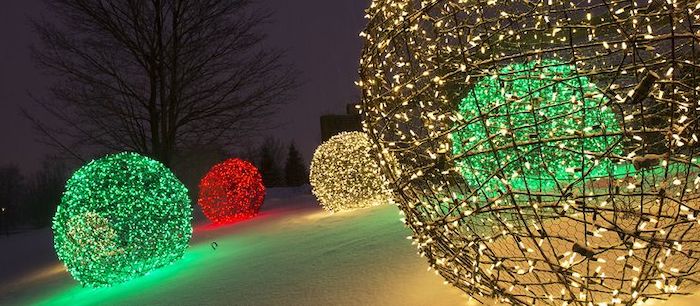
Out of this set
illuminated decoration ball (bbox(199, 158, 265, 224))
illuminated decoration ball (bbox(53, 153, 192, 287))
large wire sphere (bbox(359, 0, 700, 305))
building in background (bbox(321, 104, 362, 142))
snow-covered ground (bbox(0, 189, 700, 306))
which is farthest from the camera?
building in background (bbox(321, 104, 362, 142))

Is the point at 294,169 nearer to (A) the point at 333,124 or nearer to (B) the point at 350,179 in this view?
(A) the point at 333,124

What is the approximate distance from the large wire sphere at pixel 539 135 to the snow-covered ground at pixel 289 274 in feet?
2.27

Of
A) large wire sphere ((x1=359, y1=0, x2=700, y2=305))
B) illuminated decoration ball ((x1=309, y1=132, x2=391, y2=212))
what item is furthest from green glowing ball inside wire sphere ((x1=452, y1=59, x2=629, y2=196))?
illuminated decoration ball ((x1=309, y1=132, x2=391, y2=212))

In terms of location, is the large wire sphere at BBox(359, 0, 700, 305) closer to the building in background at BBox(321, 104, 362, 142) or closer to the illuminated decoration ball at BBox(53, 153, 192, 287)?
the illuminated decoration ball at BBox(53, 153, 192, 287)

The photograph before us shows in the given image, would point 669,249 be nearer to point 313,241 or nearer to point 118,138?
point 313,241

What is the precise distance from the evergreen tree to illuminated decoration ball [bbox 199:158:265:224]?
22.9 m

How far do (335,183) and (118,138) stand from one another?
8.18m

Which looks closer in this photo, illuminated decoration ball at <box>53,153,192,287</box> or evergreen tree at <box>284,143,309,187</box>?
illuminated decoration ball at <box>53,153,192,287</box>

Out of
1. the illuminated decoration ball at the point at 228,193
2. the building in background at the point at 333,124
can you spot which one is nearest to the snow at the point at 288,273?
the illuminated decoration ball at the point at 228,193

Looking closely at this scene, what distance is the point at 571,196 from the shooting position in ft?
8.16

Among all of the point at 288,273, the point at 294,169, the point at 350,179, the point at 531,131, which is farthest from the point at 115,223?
the point at 294,169

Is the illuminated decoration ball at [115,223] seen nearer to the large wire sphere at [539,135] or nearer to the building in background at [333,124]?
the large wire sphere at [539,135]

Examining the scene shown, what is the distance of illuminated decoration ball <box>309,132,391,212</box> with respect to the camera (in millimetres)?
9125

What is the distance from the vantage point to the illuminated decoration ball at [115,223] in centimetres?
632
